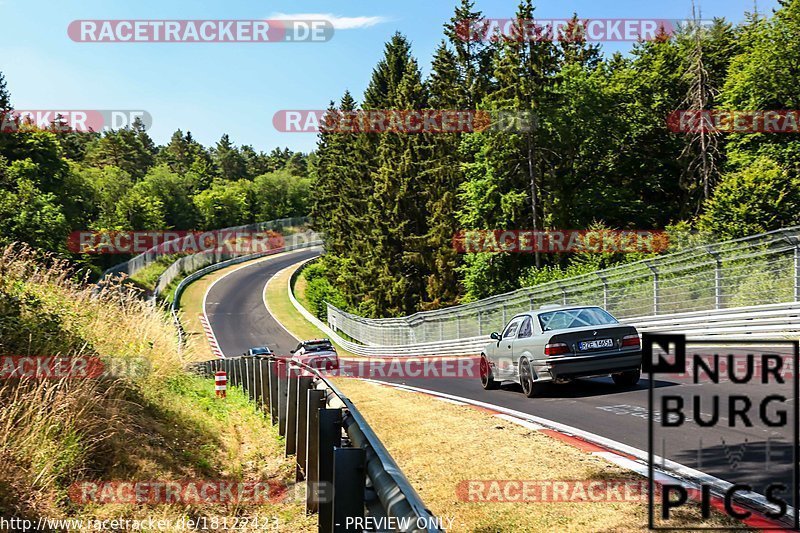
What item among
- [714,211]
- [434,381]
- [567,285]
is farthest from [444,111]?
[434,381]

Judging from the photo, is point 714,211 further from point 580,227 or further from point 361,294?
point 361,294

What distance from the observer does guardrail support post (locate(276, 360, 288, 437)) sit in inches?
398

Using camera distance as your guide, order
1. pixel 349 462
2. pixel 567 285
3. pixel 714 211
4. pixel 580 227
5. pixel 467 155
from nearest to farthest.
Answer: pixel 349 462 → pixel 567 285 → pixel 714 211 → pixel 580 227 → pixel 467 155

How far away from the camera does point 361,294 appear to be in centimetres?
6506

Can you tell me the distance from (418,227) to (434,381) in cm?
3752

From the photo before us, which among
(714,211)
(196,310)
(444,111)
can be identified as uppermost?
(444,111)

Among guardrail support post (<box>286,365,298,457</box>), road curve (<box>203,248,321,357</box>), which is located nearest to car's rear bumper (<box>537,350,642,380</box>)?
guardrail support post (<box>286,365,298,457</box>)

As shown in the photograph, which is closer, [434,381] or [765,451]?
[765,451]

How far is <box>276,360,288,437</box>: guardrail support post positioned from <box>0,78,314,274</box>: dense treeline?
25.3 ft

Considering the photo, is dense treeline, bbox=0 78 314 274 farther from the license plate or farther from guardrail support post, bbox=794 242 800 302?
guardrail support post, bbox=794 242 800 302

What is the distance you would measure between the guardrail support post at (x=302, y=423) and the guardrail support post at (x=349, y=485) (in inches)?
136

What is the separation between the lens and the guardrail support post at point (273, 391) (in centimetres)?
1140

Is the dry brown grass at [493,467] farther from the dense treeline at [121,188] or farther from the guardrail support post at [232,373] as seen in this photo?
the dense treeline at [121,188]

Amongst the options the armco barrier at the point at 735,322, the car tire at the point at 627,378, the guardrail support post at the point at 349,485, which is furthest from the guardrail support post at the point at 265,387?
the armco barrier at the point at 735,322
